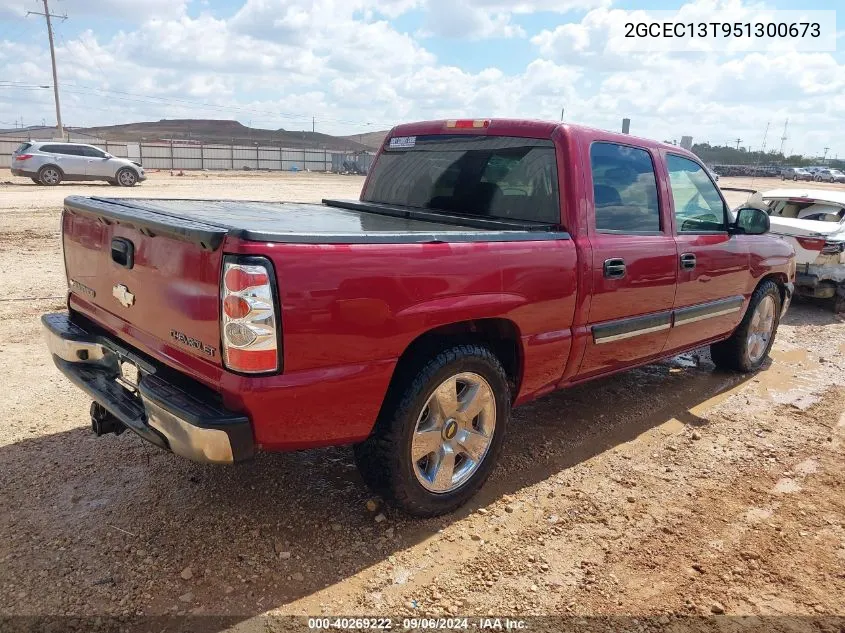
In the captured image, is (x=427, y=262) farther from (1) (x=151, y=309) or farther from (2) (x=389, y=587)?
(2) (x=389, y=587)

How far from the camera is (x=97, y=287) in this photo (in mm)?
3154

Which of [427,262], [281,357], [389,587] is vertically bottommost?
[389,587]

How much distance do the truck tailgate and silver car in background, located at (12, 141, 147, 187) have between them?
21010 mm

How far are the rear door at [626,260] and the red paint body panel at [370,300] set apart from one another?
0.6 inches

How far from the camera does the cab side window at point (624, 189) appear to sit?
3693 millimetres

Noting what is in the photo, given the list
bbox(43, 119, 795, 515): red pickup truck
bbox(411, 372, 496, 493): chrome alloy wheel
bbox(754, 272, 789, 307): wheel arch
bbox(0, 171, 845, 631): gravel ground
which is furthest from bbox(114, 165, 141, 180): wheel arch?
bbox(411, 372, 496, 493): chrome alloy wheel

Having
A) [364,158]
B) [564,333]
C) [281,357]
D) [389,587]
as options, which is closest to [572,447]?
[564,333]

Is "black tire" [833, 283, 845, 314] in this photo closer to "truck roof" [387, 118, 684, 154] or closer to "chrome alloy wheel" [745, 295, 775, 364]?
"chrome alloy wheel" [745, 295, 775, 364]

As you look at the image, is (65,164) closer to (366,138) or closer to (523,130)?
(523,130)

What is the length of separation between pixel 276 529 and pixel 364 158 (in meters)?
50.9

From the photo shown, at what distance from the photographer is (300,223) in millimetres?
3164

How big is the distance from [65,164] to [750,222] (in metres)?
22.3

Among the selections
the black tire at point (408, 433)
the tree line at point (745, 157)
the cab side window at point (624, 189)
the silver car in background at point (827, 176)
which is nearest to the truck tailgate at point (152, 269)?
the black tire at point (408, 433)

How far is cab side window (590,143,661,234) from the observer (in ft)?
12.1
